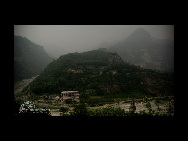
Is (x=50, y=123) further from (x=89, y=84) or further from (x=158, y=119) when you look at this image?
(x=89, y=84)

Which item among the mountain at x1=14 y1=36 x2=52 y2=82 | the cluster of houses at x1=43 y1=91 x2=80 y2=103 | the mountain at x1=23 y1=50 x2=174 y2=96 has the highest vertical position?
the mountain at x1=14 y1=36 x2=52 y2=82

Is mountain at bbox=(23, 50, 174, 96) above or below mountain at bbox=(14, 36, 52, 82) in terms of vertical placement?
below

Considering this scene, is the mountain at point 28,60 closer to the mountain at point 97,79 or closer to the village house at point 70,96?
the mountain at point 97,79

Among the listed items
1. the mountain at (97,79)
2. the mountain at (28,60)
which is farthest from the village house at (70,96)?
the mountain at (28,60)

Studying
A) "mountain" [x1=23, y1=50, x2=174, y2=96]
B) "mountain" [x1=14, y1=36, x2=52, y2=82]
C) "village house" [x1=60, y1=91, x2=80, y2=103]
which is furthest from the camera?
"mountain" [x1=23, y1=50, x2=174, y2=96]

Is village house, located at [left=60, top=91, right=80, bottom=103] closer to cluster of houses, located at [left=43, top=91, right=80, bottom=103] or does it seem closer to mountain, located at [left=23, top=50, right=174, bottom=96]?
cluster of houses, located at [left=43, top=91, right=80, bottom=103]

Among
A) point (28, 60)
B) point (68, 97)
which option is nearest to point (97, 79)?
point (68, 97)

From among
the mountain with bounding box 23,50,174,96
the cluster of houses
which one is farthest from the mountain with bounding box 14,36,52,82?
the cluster of houses
